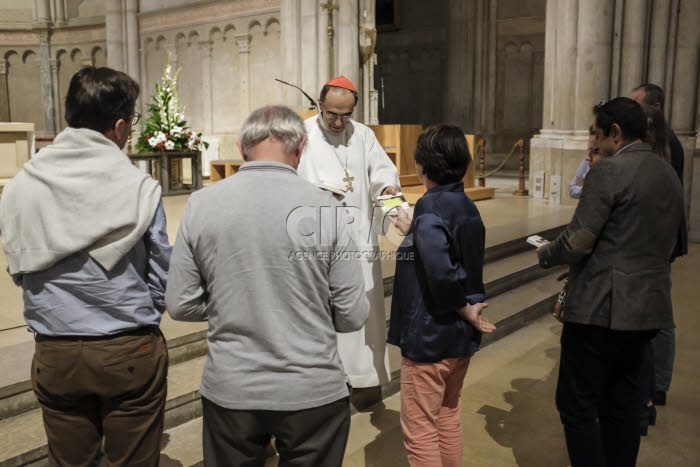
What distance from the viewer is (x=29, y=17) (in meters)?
17.0

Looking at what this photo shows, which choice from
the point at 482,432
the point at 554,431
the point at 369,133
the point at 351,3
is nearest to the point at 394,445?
the point at 482,432

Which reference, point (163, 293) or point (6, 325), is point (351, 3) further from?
point (163, 293)

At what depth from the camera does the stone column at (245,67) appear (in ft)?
42.5

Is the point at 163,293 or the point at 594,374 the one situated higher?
the point at 163,293

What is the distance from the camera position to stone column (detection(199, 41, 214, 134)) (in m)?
13.7

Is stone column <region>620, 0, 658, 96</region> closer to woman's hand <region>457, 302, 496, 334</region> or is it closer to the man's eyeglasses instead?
the man's eyeglasses

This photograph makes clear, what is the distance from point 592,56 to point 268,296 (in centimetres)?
919

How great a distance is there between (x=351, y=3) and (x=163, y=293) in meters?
9.34

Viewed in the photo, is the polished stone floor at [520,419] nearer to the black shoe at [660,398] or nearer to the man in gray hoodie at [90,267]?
the black shoe at [660,398]

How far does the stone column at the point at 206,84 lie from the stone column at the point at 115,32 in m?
2.52

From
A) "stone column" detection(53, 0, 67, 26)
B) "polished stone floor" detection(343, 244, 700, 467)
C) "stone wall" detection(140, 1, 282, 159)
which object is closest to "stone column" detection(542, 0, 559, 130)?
"stone wall" detection(140, 1, 282, 159)

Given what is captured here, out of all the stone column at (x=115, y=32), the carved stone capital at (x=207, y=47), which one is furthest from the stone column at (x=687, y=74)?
the stone column at (x=115, y=32)

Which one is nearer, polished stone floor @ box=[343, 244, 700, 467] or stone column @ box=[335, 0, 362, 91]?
polished stone floor @ box=[343, 244, 700, 467]

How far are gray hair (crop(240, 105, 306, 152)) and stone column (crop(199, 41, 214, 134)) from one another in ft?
41.0
